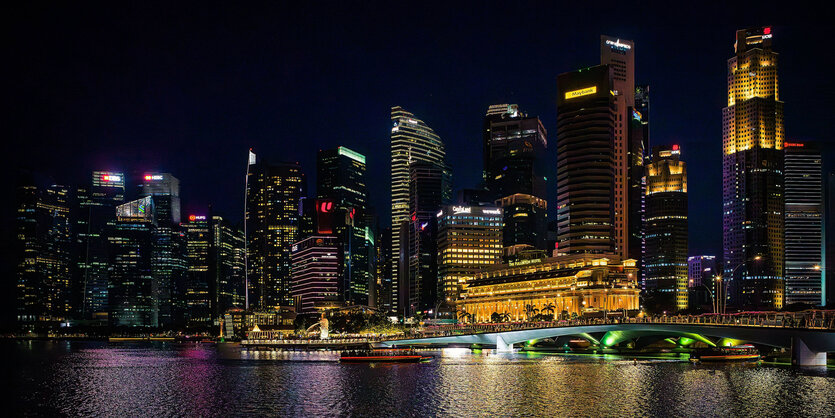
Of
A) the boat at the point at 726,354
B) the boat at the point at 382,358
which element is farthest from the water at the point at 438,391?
the boat at the point at 382,358

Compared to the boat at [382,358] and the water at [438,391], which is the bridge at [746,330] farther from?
the boat at [382,358]

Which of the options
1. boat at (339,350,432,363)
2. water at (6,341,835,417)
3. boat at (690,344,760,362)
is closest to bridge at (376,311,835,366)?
boat at (690,344,760,362)

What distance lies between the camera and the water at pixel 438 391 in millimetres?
69875

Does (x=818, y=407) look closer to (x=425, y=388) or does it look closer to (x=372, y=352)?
(x=425, y=388)

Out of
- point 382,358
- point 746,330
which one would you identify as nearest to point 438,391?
point 746,330

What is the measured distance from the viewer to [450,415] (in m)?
66.7

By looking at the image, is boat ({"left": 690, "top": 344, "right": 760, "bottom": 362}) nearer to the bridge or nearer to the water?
the bridge

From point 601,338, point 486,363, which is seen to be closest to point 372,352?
point 486,363

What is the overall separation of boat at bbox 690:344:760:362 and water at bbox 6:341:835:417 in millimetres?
3720

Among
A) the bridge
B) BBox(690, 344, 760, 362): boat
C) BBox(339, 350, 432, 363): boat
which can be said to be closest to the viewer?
the bridge

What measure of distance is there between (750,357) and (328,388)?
68404 millimetres

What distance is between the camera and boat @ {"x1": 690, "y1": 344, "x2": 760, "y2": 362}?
4710 inches

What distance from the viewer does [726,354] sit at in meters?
120

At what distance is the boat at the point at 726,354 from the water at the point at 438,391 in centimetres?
372
